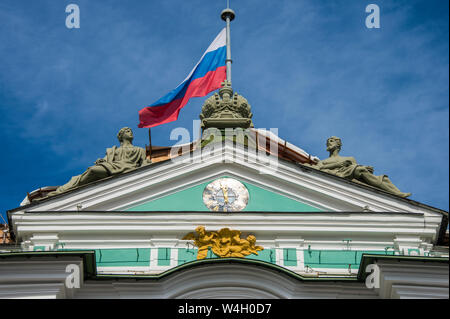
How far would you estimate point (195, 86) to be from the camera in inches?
871

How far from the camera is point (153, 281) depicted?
49.5 feet

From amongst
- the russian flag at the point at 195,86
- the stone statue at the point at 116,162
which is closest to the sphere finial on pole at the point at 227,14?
the russian flag at the point at 195,86

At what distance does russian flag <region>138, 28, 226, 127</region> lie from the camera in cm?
2106

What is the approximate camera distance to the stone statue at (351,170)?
59.0ft

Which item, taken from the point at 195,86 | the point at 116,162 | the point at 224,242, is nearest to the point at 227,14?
the point at 195,86

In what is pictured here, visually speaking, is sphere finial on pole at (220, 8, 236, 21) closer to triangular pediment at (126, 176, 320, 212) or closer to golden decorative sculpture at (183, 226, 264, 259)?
triangular pediment at (126, 176, 320, 212)

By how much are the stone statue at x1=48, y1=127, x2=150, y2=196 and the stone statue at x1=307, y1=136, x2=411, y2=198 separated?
4.03 meters

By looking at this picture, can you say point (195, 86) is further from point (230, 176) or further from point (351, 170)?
point (351, 170)

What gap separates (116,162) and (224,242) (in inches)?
132

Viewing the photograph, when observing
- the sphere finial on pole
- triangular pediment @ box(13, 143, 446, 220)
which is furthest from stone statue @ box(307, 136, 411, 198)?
the sphere finial on pole

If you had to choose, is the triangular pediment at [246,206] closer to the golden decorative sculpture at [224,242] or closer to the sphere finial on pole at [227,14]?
the golden decorative sculpture at [224,242]

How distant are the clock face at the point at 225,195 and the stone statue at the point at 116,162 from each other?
1.86 m
